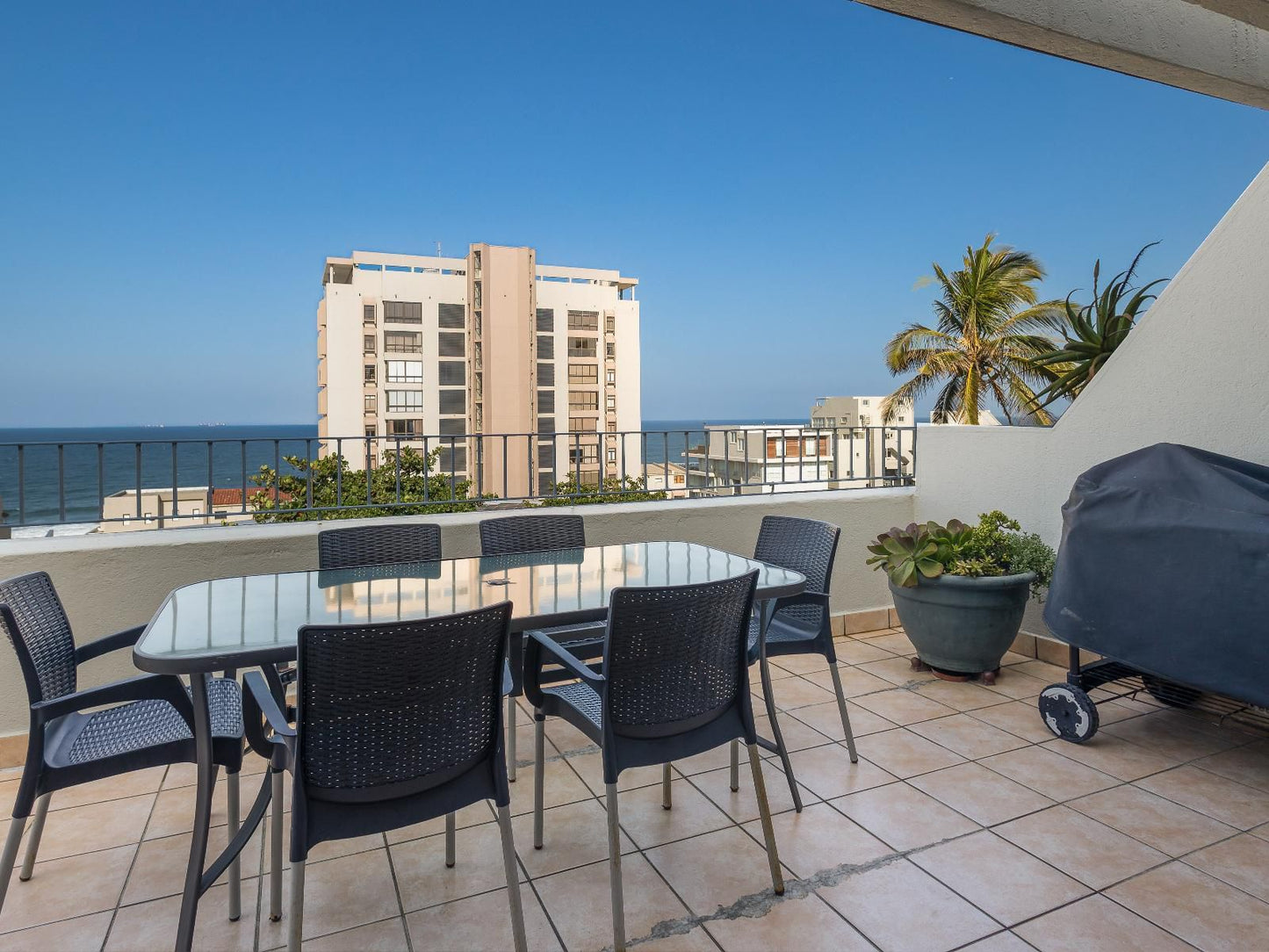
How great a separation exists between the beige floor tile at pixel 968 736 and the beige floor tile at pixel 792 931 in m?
1.22

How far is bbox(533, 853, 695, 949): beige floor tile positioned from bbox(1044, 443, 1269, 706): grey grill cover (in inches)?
72.1

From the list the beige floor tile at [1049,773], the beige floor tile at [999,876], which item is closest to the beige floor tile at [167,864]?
the beige floor tile at [999,876]

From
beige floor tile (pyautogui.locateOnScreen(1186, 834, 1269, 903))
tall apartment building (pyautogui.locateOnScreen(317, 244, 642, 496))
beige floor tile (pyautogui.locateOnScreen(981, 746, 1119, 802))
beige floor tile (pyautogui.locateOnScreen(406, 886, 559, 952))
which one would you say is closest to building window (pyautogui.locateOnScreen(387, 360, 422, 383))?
tall apartment building (pyautogui.locateOnScreen(317, 244, 642, 496))

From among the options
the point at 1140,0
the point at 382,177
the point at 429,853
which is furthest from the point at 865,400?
the point at 382,177

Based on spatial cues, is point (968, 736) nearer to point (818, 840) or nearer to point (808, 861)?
point (818, 840)

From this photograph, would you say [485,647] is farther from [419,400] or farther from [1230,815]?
[419,400]

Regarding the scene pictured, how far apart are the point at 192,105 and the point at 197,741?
4607cm

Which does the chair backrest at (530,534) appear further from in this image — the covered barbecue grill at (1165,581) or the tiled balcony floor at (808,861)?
the covered barbecue grill at (1165,581)

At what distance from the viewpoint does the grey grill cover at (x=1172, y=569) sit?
2.26m

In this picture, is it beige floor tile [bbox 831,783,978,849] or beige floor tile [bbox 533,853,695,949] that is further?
beige floor tile [bbox 831,783,978,849]

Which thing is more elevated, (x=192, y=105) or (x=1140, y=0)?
(x=192, y=105)

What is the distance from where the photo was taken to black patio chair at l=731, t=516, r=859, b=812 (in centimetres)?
255

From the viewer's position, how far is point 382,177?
41.0 metres

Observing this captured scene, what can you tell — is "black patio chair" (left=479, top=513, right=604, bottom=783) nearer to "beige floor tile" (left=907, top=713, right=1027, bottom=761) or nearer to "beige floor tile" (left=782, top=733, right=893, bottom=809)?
"beige floor tile" (left=782, top=733, right=893, bottom=809)
